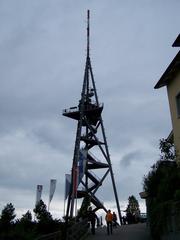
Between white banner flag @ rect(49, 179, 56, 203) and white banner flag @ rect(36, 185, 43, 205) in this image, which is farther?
white banner flag @ rect(36, 185, 43, 205)

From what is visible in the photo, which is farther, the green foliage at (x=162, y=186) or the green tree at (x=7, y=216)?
the green tree at (x=7, y=216)

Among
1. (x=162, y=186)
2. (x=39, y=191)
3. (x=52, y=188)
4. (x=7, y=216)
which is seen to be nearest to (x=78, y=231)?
(x=7, y=216)

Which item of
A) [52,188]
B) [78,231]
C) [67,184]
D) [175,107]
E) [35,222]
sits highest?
[175,107]

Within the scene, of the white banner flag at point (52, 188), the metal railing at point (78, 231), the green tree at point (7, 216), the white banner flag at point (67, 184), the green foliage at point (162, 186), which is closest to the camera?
the green foliage at point (162, 186)

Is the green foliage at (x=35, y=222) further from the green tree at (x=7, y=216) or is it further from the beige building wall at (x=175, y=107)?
the beige building wall at (x=175, y=107)

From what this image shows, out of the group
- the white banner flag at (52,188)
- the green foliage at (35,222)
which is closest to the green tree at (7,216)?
the green foliage at (35,222)

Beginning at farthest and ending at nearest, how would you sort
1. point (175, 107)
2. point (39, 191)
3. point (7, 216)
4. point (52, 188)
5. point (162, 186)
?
1. point (39, 191)
2. point (52, 188)
3. point (7, 216)
4. point (175, 107)
5. point (162, 186)

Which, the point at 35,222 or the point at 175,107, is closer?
the point at 175,107

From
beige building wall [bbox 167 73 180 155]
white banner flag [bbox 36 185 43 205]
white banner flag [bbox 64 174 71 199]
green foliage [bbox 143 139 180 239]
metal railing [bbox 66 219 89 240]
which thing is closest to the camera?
green foliage [bbox 143 139 180 239]

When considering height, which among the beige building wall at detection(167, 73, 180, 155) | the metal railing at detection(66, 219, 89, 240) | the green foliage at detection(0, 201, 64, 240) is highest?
the beige building wall at detection(167, 73, 180, 155)

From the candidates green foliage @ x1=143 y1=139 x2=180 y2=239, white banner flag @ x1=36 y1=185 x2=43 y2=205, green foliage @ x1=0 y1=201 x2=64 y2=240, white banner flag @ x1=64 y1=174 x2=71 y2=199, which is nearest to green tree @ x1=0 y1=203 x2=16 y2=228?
green foliage @ x1=0 y1=201 x2=64 y2=240

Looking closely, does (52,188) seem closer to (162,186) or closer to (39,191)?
(39,191)

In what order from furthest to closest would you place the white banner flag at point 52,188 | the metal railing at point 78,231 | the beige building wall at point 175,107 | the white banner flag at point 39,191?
the white banner flag at point 39,191, the white banner flag at point 52,188, the beige building wall at point 175,107, the metal railing at point 78,231

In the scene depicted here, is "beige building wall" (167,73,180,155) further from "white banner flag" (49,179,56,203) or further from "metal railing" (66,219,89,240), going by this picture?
"white banner flag" (49,179,56,203)
